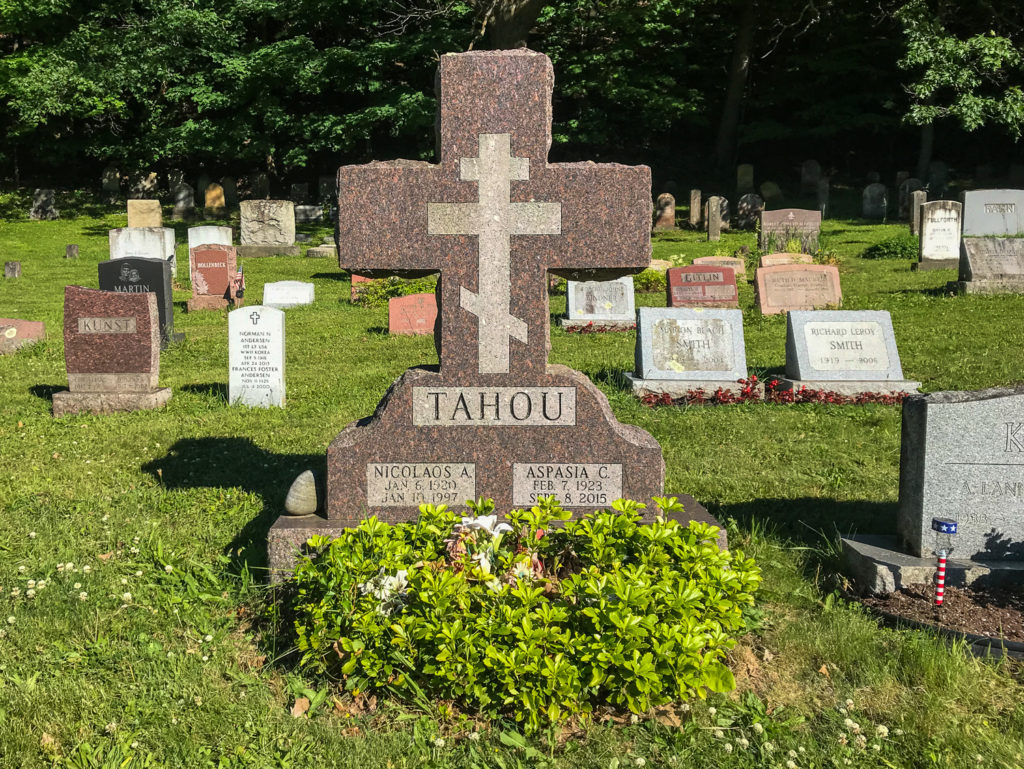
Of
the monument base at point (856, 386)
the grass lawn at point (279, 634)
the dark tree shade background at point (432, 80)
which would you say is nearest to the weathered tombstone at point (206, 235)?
the dark tree shade background at point (432, 80)

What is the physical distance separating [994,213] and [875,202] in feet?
31.7

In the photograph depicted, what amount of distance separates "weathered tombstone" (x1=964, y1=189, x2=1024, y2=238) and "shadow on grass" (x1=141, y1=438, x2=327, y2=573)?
Answer: 1620 cm

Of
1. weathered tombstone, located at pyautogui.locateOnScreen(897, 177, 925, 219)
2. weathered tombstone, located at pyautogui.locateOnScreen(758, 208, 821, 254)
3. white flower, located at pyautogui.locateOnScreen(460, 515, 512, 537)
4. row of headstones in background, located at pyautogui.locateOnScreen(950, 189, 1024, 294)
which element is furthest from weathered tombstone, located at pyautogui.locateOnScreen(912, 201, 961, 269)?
white flower, located at pyautogui.locateOnScreen(460, 515, 512, 537)

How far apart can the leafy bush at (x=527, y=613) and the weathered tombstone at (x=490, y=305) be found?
0.62 meters

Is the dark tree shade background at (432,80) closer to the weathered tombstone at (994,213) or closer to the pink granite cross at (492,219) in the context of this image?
the weathered tombstone at (994,213)

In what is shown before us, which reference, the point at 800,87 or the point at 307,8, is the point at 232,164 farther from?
the point at 800,87

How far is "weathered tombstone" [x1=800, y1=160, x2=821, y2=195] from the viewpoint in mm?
35688

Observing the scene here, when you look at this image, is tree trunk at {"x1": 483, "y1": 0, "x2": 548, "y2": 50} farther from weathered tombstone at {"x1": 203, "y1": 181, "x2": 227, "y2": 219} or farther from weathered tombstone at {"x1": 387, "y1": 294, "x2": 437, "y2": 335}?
weathered tombstone at {"x1": 203, "y1": 181, "x2": 227, "y2": 219}

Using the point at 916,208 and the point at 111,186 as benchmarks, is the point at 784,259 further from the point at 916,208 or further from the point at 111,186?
the point at 111,186

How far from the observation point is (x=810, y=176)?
118ft

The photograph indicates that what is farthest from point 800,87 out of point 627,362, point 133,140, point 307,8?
point 627,362

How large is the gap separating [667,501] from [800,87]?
A: 3484 cm

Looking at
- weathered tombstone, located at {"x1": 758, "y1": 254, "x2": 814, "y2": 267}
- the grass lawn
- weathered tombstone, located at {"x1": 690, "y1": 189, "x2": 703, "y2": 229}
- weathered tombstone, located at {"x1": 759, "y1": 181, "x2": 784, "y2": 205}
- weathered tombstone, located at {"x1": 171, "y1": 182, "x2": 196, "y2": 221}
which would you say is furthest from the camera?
weathered tombstone, located at {"x1": 759, "y1": 181, "x2": 784, "y2": 205}

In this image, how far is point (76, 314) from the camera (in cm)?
990
